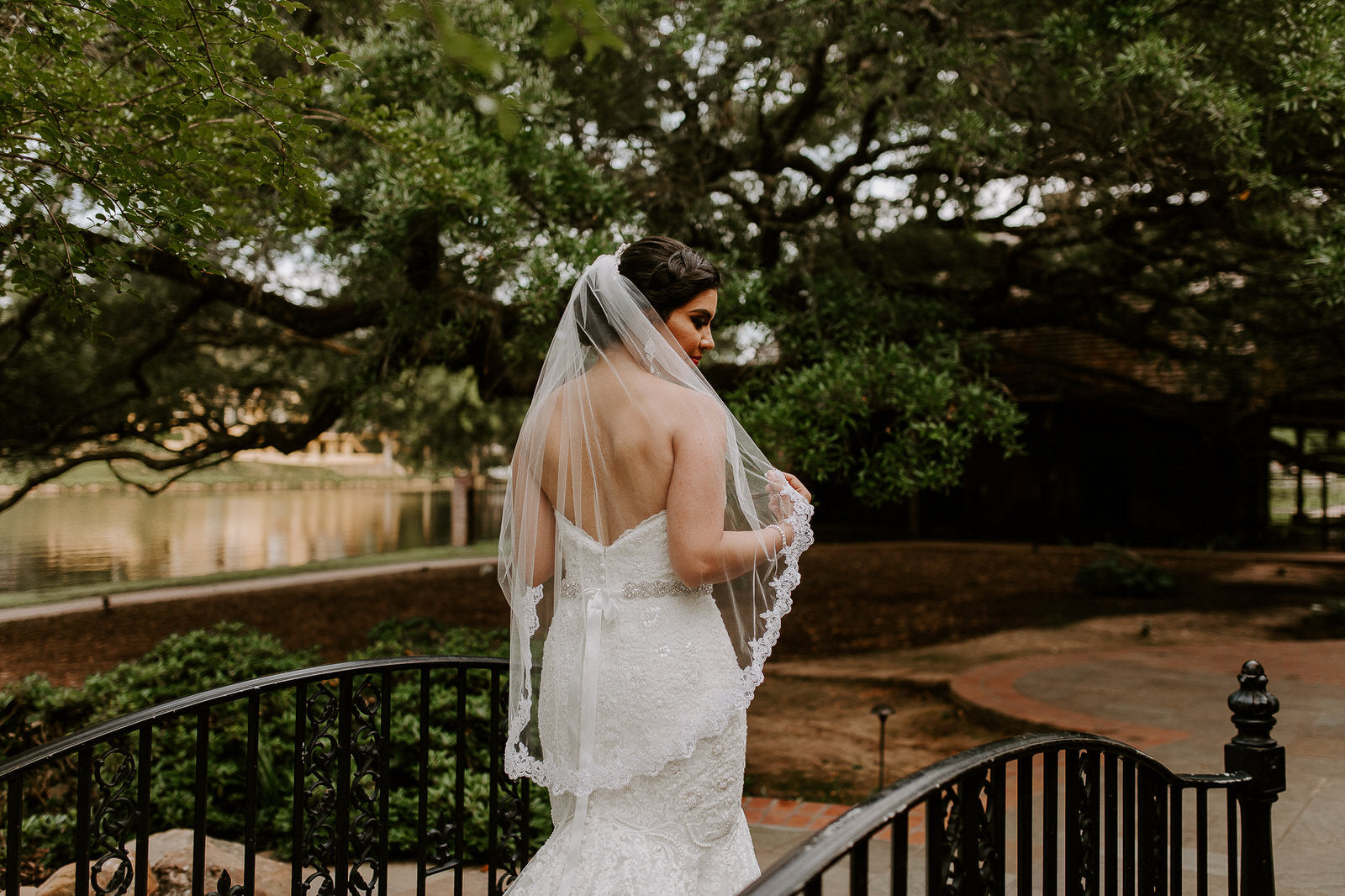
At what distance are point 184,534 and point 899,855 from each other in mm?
29425

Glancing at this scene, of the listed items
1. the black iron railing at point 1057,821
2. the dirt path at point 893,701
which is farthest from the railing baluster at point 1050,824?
the dirt path at point 893,701

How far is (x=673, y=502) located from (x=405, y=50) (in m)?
5.11

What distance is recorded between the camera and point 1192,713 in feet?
21.9

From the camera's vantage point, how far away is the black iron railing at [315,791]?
2.23 m

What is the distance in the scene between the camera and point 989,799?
1850 millimetres

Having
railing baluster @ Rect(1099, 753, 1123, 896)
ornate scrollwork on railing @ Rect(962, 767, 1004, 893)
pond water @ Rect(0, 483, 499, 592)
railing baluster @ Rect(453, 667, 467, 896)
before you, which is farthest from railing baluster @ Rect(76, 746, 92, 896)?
pond water @ Rect(0, 483, 499, 592)

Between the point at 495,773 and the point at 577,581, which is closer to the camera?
the point at 577,581

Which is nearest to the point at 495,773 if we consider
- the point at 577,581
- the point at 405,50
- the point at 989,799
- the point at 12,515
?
the point at 577,581

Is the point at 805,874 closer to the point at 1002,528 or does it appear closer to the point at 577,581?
the point at 577,581

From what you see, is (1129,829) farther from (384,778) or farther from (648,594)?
(384,778)

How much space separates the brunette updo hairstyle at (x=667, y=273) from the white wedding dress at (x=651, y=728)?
0.57 metres

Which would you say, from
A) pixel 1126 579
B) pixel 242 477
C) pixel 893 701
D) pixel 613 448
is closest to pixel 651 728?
pixel 613 448

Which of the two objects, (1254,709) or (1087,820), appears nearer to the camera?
(1087,820)

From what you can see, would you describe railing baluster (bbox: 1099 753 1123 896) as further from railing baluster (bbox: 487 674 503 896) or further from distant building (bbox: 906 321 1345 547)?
distant building (bbox: 906 321 1345 547)
